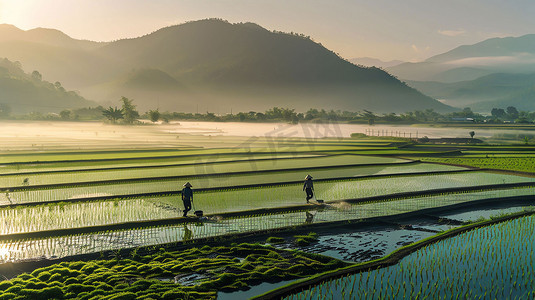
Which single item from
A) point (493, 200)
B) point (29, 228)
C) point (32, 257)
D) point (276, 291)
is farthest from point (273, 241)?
point (493, 200)

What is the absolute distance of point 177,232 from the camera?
14.3 meters

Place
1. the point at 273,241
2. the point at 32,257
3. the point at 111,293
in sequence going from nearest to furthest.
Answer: the point at 111,293 → the point at 32,257 → the point at 273,241

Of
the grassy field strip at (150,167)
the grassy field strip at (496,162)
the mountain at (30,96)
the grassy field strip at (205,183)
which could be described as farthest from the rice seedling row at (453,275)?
the mountain at (30,96)

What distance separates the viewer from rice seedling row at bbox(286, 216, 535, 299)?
938 centimetres

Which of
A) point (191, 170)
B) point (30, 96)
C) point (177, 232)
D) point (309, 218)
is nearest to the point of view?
point (177, 232)

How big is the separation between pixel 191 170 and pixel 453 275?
67.3 feet

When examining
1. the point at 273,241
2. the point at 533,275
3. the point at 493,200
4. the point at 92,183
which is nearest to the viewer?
the point at 533,275

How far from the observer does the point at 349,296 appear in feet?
30.3

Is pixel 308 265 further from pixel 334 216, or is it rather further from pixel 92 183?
pixel 92 183

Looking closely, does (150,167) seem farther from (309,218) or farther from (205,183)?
(309,218)

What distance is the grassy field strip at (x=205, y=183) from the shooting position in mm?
19953

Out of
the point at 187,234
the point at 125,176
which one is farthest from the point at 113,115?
the point at 187,234

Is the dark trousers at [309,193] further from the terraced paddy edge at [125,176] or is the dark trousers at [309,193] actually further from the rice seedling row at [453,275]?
the terraced paddy edge at [125,176]

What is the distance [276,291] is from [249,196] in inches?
422
